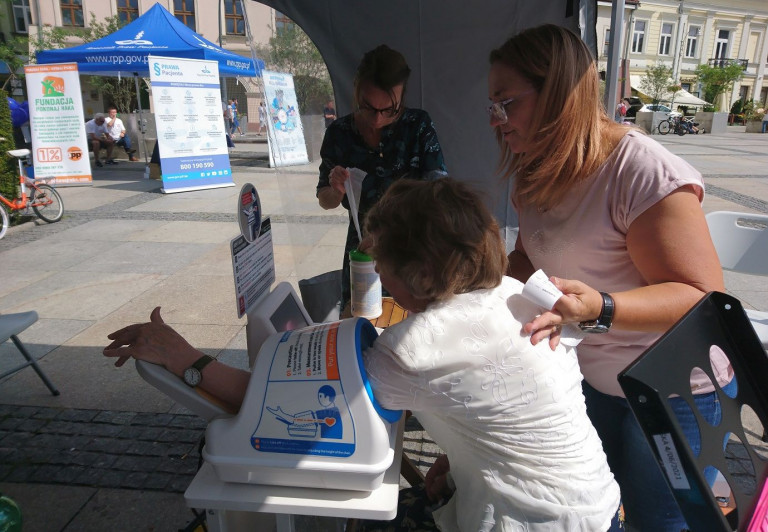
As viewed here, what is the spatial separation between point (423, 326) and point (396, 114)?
1479 millimetres

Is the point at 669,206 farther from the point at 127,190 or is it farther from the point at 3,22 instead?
the point at 3,22

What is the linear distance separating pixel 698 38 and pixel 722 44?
2.70 metres

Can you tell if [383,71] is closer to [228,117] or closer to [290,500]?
[290,500]

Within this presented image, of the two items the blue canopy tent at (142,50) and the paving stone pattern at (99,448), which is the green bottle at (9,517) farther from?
the blue canopy tent at (142,50)

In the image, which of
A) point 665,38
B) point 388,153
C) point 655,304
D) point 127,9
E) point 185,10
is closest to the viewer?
point 655,304

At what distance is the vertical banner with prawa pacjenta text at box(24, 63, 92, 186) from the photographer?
375 inches

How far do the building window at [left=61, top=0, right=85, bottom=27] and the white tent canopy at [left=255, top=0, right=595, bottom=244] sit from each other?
39303mm

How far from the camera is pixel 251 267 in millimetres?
1581

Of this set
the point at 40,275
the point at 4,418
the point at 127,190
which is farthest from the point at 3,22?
the point at 4,418

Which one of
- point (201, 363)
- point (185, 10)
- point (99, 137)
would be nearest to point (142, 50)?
point (99, 137)

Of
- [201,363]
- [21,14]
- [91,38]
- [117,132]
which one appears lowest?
[201,363]

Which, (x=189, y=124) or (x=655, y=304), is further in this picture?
(x=189, y=124)

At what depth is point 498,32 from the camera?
2.97 meters

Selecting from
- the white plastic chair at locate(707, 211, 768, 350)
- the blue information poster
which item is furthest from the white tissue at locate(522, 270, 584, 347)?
the blue information poster
